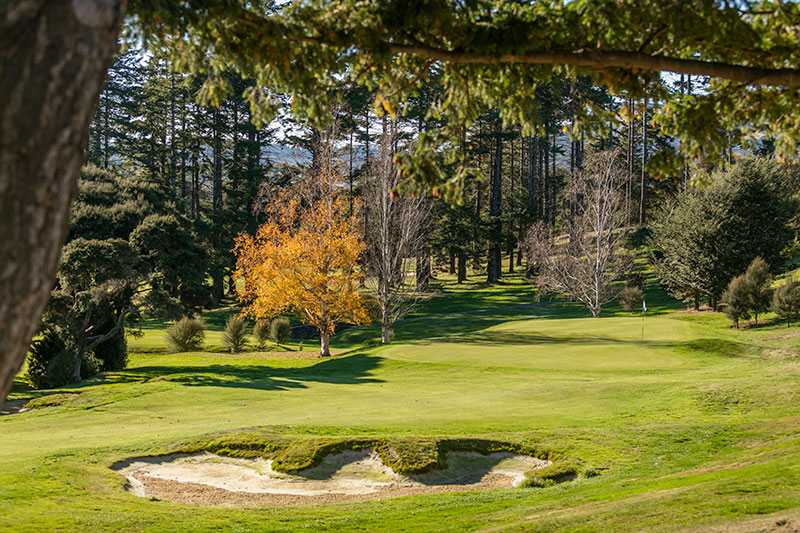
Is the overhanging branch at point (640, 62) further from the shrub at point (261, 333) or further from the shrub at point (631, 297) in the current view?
the shrub at point (631, 297)

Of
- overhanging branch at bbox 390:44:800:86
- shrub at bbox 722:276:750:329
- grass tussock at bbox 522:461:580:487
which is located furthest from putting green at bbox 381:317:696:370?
overhanging branch at bbox 390:44:800:86

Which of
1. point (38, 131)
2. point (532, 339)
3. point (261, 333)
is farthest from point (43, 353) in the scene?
point (38, 131)

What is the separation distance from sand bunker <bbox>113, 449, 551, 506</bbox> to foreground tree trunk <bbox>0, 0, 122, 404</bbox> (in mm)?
7470

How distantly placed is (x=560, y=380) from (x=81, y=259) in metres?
16.9

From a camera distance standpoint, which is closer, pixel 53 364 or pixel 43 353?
pixel 53 364

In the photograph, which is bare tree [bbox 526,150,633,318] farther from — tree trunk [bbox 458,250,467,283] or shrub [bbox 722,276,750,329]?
tree trunk [bbox 458,250,467,283]

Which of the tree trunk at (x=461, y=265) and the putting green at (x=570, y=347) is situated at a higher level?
the tree trunk at (x=461, y=265)

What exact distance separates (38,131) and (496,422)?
12042 millimetres

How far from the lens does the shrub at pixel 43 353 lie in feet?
77.9

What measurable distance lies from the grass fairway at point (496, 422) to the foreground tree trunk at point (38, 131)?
558 cm

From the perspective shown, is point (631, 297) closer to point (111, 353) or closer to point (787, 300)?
point (787, 300)

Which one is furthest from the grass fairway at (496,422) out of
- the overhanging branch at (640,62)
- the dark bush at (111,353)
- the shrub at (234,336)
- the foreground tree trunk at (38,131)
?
the foreground tree trunk at (38,131)

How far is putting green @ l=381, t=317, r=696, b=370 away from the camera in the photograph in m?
22.8

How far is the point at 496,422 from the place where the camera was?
13.5 metres
